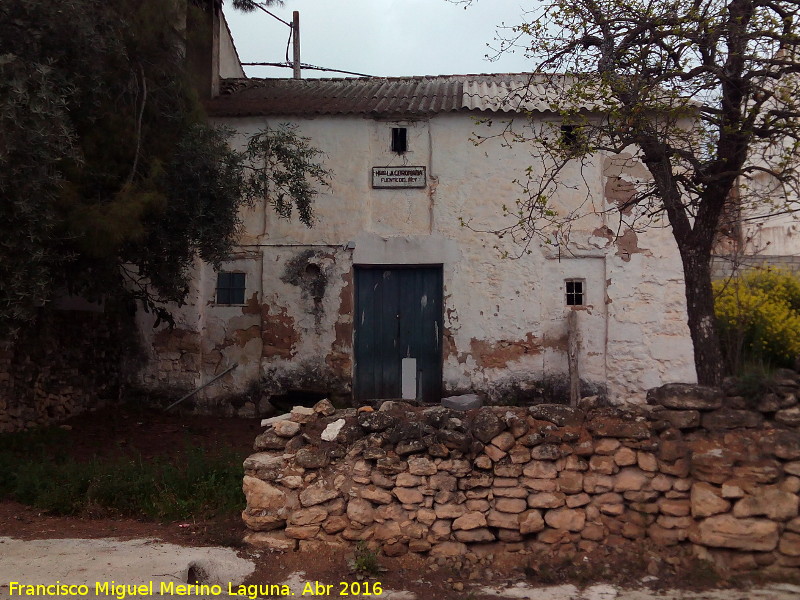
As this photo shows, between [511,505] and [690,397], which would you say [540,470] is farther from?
[690,397]

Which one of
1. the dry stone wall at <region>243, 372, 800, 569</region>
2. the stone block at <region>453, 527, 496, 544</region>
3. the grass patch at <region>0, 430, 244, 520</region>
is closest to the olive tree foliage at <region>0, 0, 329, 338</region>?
the grass patch at <region>0, 430, 244, 520</region>

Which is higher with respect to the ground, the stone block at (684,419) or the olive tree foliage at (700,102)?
the olive tree foliage at (700,102)

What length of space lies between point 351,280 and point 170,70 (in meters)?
3.61

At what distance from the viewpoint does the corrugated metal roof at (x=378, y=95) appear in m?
9.25

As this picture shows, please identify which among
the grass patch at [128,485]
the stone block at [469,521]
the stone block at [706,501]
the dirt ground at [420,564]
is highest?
the stone block at [706,501]

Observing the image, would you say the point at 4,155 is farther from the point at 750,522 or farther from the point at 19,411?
the point at 750,522

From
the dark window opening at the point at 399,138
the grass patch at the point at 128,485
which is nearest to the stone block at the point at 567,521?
the grass patch at the point at 128,485

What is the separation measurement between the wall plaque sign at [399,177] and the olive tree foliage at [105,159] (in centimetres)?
167

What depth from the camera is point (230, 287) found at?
9.55 meters

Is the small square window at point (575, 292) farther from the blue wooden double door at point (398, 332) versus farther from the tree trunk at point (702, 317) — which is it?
the tree trunk at point (702, 317)

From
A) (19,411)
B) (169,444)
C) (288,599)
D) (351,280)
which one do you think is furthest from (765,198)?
(19,411)

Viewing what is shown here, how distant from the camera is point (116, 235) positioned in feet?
20.4

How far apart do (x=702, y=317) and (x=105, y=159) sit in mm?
6123

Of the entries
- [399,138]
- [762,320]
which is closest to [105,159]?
[399,138]
